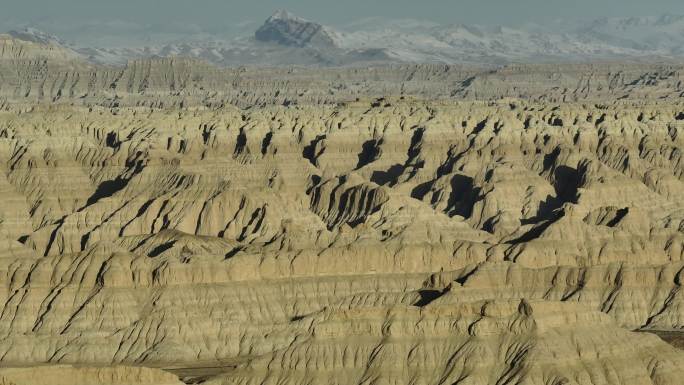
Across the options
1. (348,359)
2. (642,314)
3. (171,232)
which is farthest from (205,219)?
(348,359)

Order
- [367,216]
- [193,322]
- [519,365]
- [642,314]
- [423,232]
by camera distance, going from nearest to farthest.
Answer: [519,365] → [193,322] → [642,314] → [423,232] → [367,216]

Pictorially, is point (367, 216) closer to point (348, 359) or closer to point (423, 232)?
point (423, 232)

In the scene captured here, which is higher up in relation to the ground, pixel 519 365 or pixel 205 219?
pixel 519 365

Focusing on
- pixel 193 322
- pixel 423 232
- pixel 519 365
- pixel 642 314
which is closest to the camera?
pixel 519 365

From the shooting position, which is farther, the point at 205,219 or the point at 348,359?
the point at 205,219

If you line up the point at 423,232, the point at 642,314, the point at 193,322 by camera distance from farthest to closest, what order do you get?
1. the point at 423,232
2. the point at 642,314
3. the point at 193,322

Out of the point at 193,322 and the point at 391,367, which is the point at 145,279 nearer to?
the point at 193,322

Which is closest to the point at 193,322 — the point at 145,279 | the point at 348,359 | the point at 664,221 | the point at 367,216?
the point at 145,279

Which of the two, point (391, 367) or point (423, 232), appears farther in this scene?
point (423, 232)

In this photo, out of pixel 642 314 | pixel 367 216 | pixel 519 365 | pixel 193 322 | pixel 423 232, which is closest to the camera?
pixel 519 365
